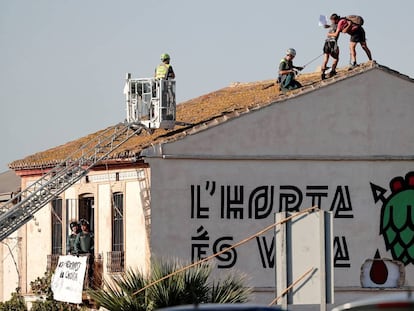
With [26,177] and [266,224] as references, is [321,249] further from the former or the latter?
[26,177]

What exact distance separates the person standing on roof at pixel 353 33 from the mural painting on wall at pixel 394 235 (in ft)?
12.1

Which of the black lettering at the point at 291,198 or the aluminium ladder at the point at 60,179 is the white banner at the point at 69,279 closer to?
the aluminium ladder at the point at 60,179

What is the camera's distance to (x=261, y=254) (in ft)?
116

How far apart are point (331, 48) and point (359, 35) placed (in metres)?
0.85

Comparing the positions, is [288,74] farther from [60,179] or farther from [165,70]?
[60,179]

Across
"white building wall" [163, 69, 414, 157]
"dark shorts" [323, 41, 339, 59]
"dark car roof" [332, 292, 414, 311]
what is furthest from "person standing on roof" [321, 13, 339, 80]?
"dark car roof" [332, 292, 414, 311]

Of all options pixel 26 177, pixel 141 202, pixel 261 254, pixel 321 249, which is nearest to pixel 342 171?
pixel 261 254

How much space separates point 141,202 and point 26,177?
745cm

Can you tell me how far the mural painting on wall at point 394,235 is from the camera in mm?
36188

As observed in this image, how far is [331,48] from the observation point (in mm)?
37781

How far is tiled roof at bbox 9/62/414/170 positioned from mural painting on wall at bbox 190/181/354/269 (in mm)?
1755

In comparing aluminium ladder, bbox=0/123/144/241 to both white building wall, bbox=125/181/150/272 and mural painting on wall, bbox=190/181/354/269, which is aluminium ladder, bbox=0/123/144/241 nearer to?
white building wall, bbox=125/181/150/272

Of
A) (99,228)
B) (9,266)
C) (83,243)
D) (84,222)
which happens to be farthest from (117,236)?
(9,266)

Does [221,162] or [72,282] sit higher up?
[221,162]
